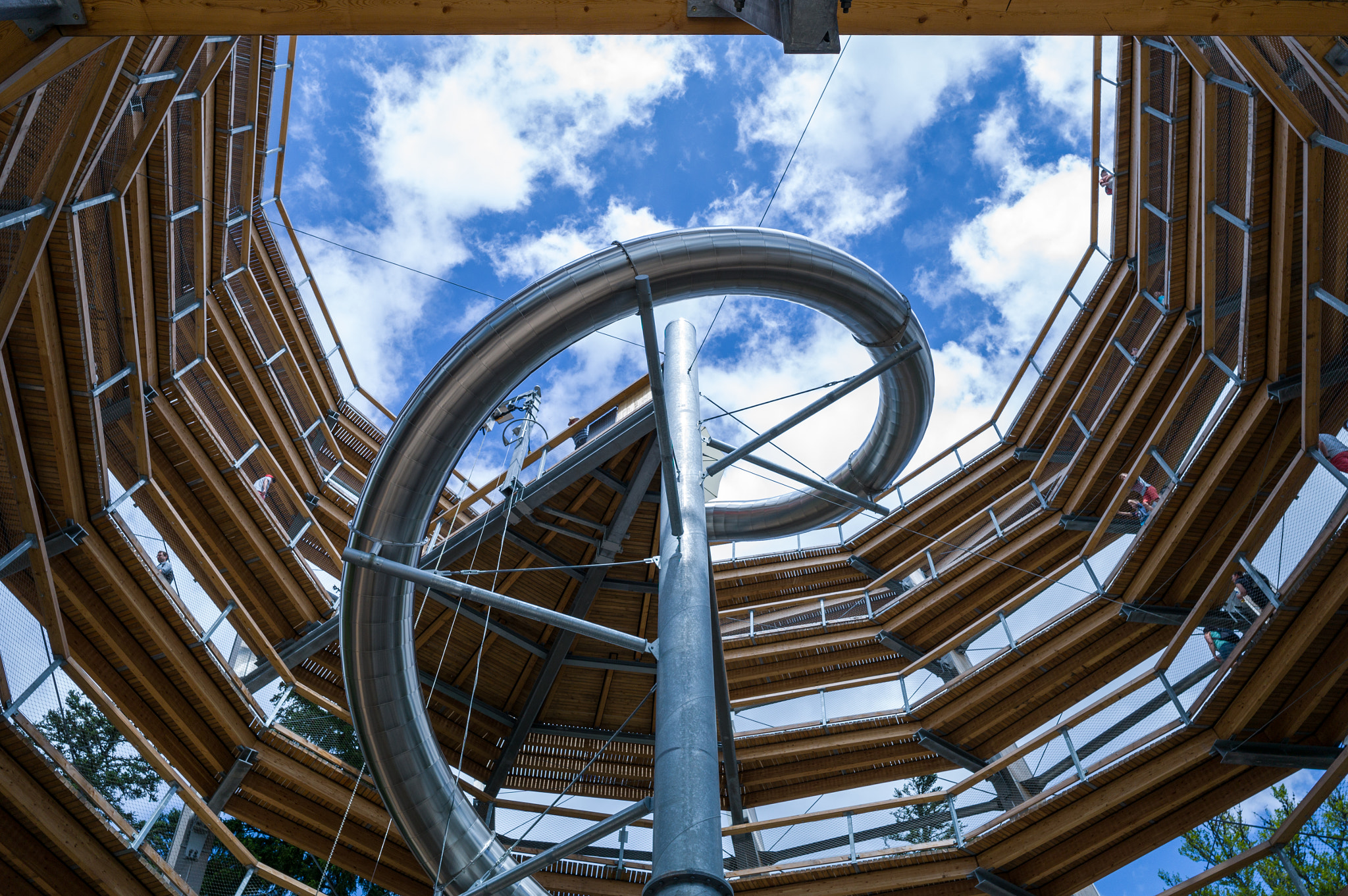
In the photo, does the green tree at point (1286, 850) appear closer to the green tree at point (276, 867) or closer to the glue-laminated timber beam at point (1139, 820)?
the glue-laminated timber beam at point (1139, 820)

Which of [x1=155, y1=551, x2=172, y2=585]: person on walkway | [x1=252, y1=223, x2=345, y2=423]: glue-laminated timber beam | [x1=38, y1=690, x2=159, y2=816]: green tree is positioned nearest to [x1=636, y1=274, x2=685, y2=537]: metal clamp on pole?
[x1=38, y1=690, x2=159, y2=816]: green tree

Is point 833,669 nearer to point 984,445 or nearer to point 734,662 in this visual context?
point 734,662

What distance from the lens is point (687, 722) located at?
595 cm

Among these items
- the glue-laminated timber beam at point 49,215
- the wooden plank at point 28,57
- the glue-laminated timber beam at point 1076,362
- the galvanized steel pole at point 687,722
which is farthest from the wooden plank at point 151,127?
the glue-laminated timber beam at point 1076,362

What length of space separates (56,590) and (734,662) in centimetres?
969

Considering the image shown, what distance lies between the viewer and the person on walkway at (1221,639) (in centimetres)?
1109

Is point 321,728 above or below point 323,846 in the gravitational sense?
above

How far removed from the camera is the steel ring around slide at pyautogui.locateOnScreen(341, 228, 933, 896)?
27.2 feet

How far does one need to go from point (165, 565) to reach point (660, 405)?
699 centimetres

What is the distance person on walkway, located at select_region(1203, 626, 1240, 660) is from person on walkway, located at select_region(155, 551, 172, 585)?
12322 millimetres

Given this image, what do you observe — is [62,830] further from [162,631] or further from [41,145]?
[41,145]

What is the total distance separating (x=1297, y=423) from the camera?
10688 mm

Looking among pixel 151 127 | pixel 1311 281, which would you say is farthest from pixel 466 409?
pixel 1311 281

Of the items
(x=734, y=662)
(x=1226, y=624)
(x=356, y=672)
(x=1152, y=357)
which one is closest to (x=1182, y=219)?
(x=1152, y=357)
